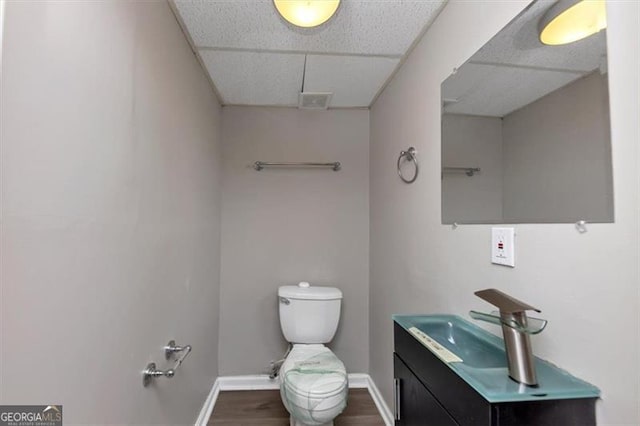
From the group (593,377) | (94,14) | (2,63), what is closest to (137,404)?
(2,63)

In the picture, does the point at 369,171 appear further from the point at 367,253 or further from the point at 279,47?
the point at 279,47

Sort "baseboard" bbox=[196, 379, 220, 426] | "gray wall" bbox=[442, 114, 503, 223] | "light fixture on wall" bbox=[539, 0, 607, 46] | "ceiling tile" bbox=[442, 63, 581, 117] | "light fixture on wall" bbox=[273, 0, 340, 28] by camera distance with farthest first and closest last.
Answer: "baseboard" bbox=[196, 379, 220, 426]
"light fixture on wall" bbox=[273, 0, 340, 28]
"gray wall" bbox=[442, 114, 503, 223]
"ceiling tile" bbox=[442, 63, 581, 117]
"light fixture on wall" bbox=[539, 0, 607, 46]

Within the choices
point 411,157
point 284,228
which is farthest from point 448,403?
point 284,228

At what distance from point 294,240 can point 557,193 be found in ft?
5.99

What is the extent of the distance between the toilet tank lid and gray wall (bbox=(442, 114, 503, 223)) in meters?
1.12

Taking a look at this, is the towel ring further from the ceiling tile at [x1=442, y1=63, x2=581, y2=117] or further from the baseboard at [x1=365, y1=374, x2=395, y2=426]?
the baseboard at [x1=365, y1=374, x2=395, y2=426]

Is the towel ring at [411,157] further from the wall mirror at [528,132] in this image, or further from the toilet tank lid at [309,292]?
the toilet tank lid at [309,292]

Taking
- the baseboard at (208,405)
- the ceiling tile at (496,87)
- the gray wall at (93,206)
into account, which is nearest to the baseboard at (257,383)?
the baseboard at (208,405)

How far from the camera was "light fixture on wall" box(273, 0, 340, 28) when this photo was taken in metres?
1.27

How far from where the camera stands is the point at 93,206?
2.70ft

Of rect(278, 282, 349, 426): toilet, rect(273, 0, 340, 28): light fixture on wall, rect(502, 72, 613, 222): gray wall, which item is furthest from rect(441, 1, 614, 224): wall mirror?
rect(278, 282, 349, 426): toilet

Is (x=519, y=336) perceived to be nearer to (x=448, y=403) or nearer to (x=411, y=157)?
(x=448, y=403)

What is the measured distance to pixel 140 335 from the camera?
1.09 meters

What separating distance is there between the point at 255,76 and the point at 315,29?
601mm
